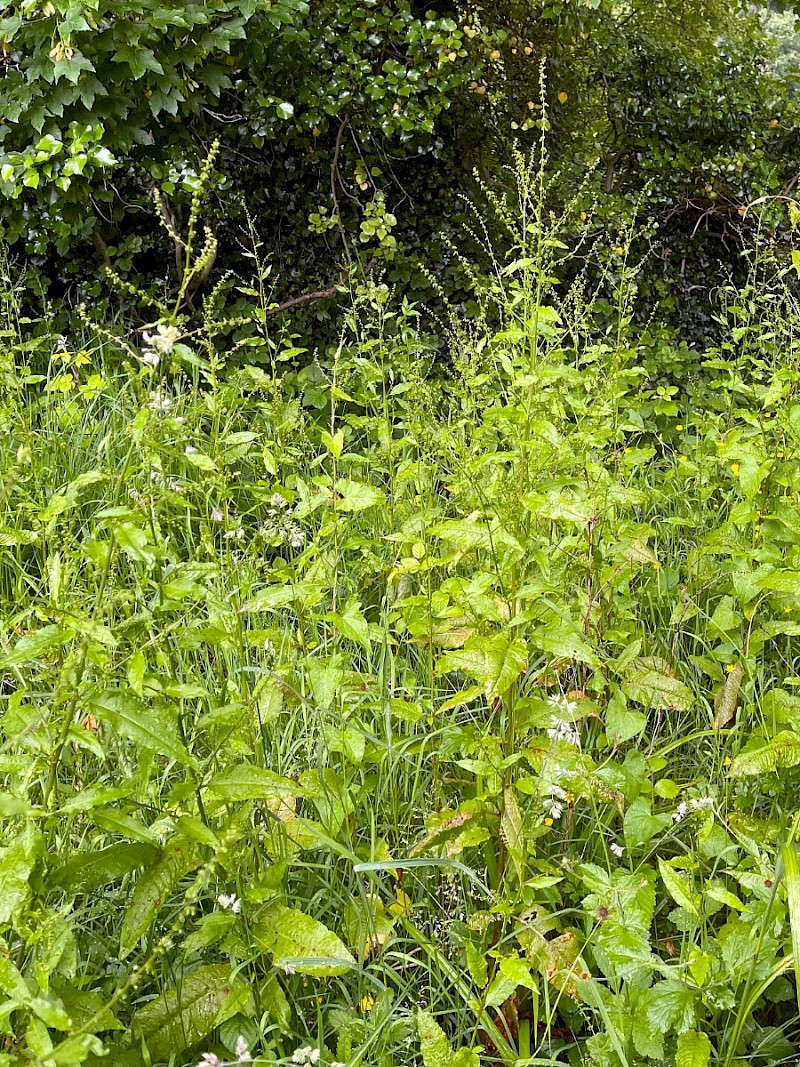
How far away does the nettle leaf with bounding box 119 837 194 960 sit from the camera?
1307 millimetres

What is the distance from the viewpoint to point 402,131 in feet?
14.3

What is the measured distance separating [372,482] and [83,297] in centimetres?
178

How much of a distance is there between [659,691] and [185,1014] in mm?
1151

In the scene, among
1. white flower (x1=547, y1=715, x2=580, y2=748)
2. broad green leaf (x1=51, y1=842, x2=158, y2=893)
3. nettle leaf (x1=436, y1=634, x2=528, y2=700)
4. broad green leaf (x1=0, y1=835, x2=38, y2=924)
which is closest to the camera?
broad green leaf (x1=0, y1=835, x2=38, y2=924)

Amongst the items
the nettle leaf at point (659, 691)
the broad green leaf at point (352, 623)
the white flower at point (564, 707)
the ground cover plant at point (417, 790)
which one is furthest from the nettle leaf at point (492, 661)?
the nettle leaf at point (659, 691)

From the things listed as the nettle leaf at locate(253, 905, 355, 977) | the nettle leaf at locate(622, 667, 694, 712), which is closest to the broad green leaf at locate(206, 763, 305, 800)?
the nettle leaf at locate(253, 905, 355, 977)

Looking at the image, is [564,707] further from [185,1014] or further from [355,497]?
[185,1014]

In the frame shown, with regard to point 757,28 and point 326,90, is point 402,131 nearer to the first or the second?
point 326,90

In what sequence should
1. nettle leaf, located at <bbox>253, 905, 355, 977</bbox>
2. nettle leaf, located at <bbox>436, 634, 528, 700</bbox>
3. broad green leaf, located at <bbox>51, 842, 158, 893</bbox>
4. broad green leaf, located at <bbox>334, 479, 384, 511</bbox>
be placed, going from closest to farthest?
1. broad green leaf, located at <bbox>51, 842, 158, 893</bbox>
2. nettle leaf, located at <bbox>253, 905, 355, 977</bbox>
3. nettle leaf, located at <bbox>436, 634, 528, 700</bbox>
4. broad green leaf, located at <bbox>334, 479, 384, 511</bbox>

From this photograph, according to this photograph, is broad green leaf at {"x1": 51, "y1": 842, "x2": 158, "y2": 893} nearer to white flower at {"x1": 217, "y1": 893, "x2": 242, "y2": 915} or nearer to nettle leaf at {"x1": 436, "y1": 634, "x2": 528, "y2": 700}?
white flower at {"x1": 217, "y1": 893, "x2": 242, "y2": 915}

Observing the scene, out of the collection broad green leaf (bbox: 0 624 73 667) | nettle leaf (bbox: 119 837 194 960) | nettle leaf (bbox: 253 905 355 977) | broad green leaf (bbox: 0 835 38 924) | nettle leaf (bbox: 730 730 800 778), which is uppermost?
broad green leaf (bbox: 0 624 73 667)

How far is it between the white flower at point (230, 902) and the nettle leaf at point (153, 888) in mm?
86

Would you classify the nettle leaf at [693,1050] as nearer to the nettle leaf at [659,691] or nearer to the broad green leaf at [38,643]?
the nettle leaf at [659,691]

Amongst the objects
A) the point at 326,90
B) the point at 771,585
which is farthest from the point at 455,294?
the point at 771,585
